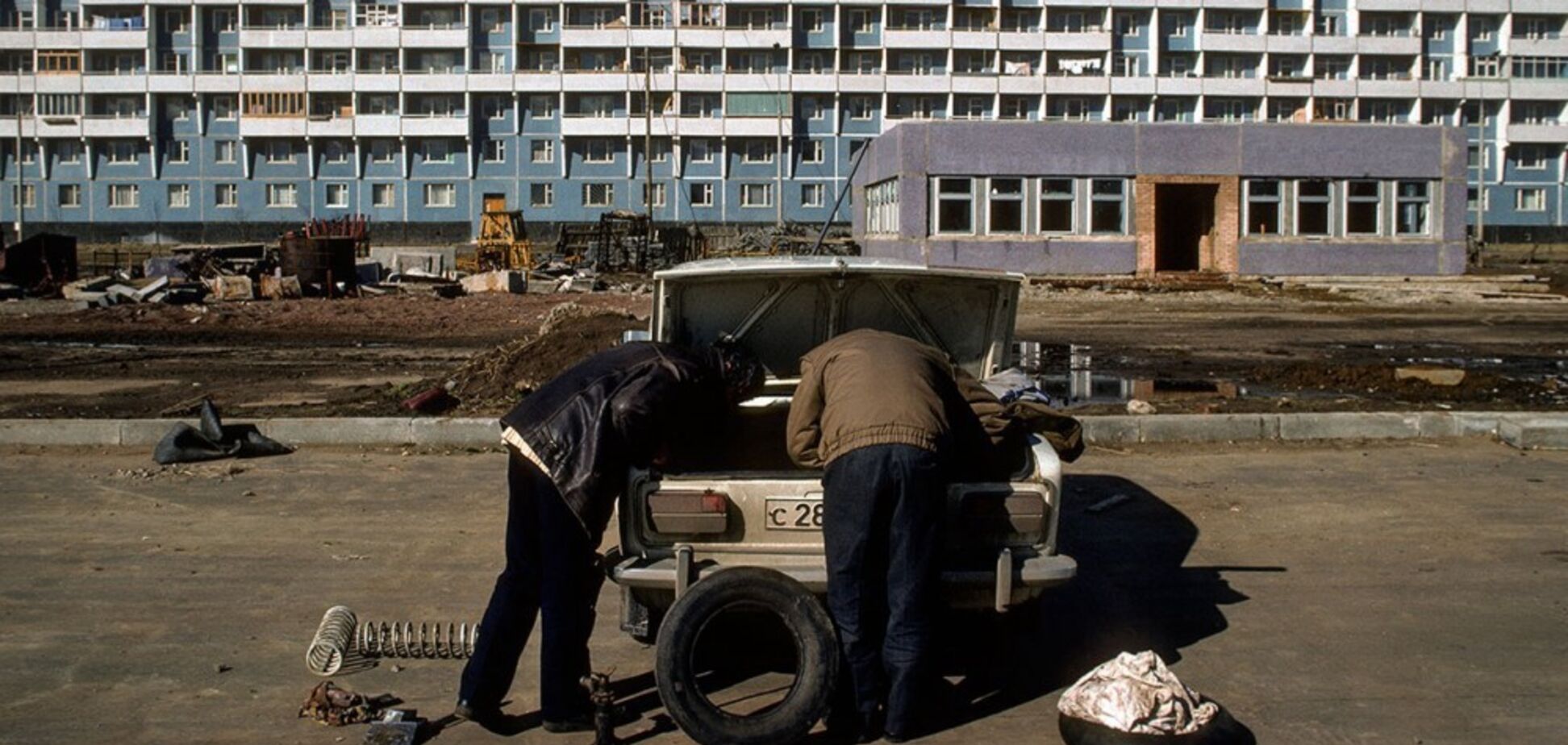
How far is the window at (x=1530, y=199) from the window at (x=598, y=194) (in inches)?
2087

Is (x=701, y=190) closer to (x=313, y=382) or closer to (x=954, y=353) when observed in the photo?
(x=313, y=382)

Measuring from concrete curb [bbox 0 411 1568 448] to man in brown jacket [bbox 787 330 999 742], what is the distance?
6486 millimetres

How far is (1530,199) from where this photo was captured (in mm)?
86375

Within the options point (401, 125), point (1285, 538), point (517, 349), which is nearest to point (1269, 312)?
point (517, 349)

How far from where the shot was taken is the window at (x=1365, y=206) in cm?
3956

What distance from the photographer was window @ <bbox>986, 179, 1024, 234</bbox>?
38.8 m

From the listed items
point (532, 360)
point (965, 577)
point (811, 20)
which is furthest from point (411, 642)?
point (811, 20)

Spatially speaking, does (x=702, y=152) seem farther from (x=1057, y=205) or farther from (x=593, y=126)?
(x=1057, y=205)

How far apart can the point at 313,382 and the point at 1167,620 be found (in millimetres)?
11257

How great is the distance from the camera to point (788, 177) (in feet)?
271

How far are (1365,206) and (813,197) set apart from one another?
4536 centimetres

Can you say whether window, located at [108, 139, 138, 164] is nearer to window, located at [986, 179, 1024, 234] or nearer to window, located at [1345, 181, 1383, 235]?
window, located at [986, 179, 1024, 234]

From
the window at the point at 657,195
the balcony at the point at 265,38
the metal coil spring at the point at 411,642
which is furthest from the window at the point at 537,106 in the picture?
the metal coil spring at the point at 411,642

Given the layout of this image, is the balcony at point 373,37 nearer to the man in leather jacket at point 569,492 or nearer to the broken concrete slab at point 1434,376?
the broken concrete slab at point 1434,376
